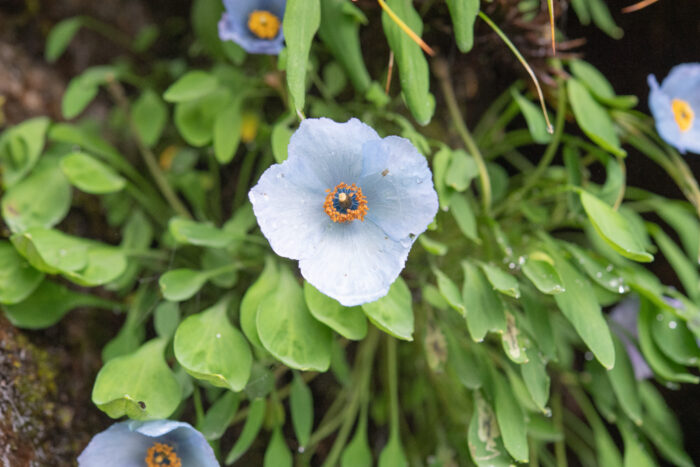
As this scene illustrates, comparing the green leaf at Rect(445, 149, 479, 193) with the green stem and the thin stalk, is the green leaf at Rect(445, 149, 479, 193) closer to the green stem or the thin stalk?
the green stem

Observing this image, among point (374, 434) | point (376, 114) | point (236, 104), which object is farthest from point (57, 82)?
point (374, 434)

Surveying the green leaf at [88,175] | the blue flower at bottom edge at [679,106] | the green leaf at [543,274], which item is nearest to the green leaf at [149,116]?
the green leaf at [88,175]

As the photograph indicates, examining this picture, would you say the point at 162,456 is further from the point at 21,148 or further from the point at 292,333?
the point at 21,148

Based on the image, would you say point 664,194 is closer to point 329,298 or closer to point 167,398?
point 329,298

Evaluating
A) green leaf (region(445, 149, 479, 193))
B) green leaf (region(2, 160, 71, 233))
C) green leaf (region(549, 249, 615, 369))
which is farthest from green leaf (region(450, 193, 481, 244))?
A: green leaf (region(2, 160, 71, 233))

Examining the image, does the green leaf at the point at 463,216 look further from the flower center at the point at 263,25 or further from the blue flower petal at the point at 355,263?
the flower center at the point at 263,25

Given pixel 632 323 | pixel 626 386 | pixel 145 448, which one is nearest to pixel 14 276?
pixel 145 448
